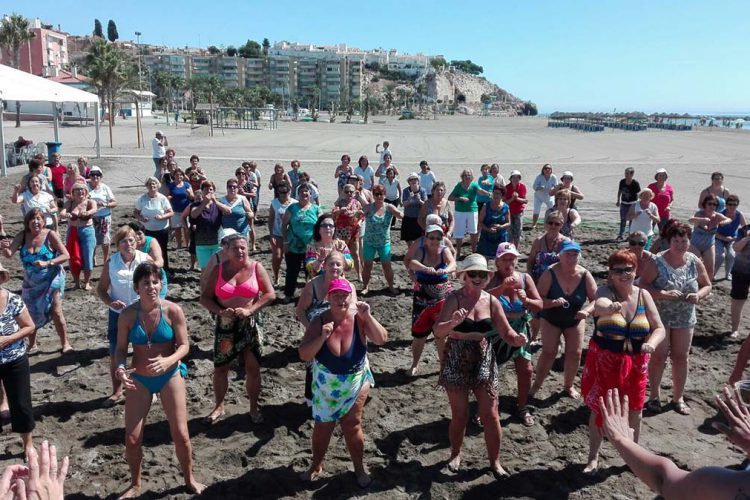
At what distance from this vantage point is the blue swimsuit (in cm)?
414

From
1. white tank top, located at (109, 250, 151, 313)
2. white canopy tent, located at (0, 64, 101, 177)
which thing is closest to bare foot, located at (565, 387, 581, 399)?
white tank top, located at (109, 250, 151, 313)

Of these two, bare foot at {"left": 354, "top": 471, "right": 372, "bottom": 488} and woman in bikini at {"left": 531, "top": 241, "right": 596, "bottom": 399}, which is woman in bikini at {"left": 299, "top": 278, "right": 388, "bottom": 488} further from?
woman in bikini at {"left": 531, "top": 241, "right": 596, "bottom": 399}

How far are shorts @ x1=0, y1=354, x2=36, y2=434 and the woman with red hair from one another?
4.46 m

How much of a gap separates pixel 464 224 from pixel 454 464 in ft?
22.0

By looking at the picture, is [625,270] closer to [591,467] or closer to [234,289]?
[591,467]

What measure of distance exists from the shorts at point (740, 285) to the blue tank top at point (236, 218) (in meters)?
6.68

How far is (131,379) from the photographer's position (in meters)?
4.13

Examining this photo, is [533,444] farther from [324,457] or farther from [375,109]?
[375,109]

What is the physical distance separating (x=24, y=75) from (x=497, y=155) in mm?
25837

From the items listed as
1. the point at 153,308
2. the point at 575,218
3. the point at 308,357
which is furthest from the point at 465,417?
the point at 575,218

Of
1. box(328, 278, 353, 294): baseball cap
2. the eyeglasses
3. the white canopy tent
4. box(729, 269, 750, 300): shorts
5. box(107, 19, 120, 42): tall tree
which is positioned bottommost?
box(729, 269, 750, 300): shorts

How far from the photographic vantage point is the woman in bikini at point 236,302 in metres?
5.11

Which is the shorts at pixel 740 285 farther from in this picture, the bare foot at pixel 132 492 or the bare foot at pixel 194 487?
the bare foot at pixel 132 492

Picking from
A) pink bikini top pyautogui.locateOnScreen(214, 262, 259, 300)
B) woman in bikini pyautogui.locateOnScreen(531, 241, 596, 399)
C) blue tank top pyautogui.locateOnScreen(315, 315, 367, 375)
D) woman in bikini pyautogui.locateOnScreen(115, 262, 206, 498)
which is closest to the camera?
woman in bikini pyautogui.locateOnScreen(115, 262, 206, 498)
